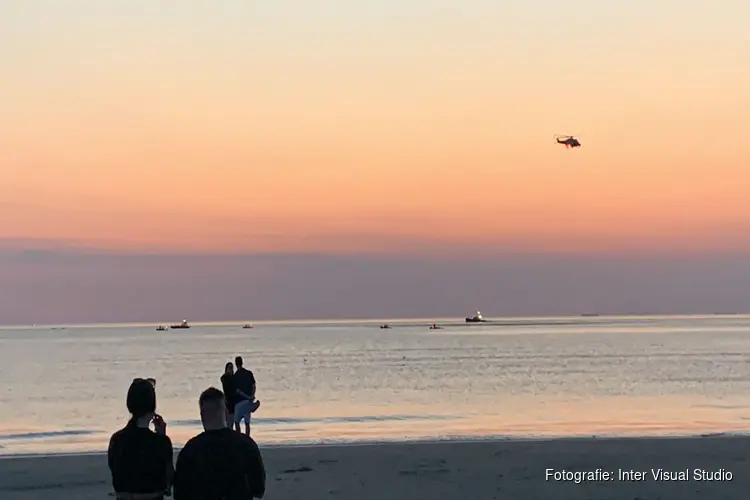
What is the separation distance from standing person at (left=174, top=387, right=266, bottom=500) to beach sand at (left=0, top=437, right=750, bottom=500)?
27.0ft

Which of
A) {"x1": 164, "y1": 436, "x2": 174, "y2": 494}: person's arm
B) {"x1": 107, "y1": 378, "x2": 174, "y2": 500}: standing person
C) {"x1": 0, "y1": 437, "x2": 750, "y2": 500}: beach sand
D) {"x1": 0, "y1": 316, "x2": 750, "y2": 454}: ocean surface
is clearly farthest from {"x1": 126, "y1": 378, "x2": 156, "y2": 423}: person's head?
{"x1": 0, "y1": 316, "x2": 750, "y2": 454}: ocean surface

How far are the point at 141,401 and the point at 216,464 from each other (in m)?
0.62

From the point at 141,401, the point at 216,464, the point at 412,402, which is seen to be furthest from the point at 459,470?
the point at 412,402

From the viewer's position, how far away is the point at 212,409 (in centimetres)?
609

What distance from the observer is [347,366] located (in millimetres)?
84938

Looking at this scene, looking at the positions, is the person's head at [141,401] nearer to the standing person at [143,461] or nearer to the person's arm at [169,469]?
the standing person at [143,461]

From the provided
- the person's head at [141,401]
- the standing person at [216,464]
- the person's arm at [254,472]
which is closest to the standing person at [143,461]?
the person's head at [141,401]

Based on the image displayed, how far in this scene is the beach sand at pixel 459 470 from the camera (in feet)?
47.4

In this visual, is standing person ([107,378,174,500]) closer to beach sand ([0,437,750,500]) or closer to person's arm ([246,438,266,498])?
person's arm ([246,438,266,498])

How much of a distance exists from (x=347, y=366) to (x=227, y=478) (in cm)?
7929

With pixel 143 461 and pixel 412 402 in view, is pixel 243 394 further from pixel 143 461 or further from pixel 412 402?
pixel 412 402

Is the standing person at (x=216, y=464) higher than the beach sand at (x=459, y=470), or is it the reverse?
the standing person at (x=216, y=464)

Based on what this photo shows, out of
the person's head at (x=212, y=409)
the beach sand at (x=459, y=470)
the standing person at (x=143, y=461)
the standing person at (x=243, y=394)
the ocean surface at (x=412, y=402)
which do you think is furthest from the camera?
the ocean surface at (x=412, y=402)

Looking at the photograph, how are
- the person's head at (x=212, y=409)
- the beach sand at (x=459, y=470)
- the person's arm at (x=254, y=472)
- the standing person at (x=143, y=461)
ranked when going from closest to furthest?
the person's head at (x=212, y=409) → the person's arm at (x=254, y=472) → the standing person at (x=143, y=461) → the beach sand at (x=459, y=470)
